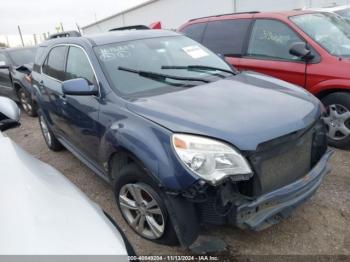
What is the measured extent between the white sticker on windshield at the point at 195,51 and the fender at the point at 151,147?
131 centimetres

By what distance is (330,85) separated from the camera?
4.04 m

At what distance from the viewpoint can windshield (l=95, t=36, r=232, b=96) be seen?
121 inches

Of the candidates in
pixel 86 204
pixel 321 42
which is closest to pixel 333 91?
pixel 321 42

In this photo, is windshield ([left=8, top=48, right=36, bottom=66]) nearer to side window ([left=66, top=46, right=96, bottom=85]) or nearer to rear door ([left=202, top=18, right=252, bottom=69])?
rear door ([left=202, top=18, right=252, bottom=69])

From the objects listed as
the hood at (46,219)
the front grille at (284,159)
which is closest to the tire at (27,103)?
the hood at (46,219)

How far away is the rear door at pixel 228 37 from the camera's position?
5020 millimetres

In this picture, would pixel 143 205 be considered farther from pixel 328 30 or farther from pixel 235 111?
pixel 328 30

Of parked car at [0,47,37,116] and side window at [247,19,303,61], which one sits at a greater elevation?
side window at [247,19,303,61]

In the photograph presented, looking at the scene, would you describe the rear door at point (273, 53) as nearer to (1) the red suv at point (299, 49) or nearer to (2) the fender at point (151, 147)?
(1) the red suv at point (299, 49)

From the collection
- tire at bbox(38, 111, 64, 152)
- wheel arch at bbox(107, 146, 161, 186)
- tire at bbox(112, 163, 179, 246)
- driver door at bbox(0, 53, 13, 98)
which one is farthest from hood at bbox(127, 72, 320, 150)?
driver door at bbox(0, 53, 13, 98)

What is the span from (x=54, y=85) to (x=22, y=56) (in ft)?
15.8

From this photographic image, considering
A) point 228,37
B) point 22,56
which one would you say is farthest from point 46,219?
point 22,56

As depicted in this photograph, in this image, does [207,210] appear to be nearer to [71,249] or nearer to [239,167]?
[239,167]

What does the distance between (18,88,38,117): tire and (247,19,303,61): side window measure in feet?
16.3
